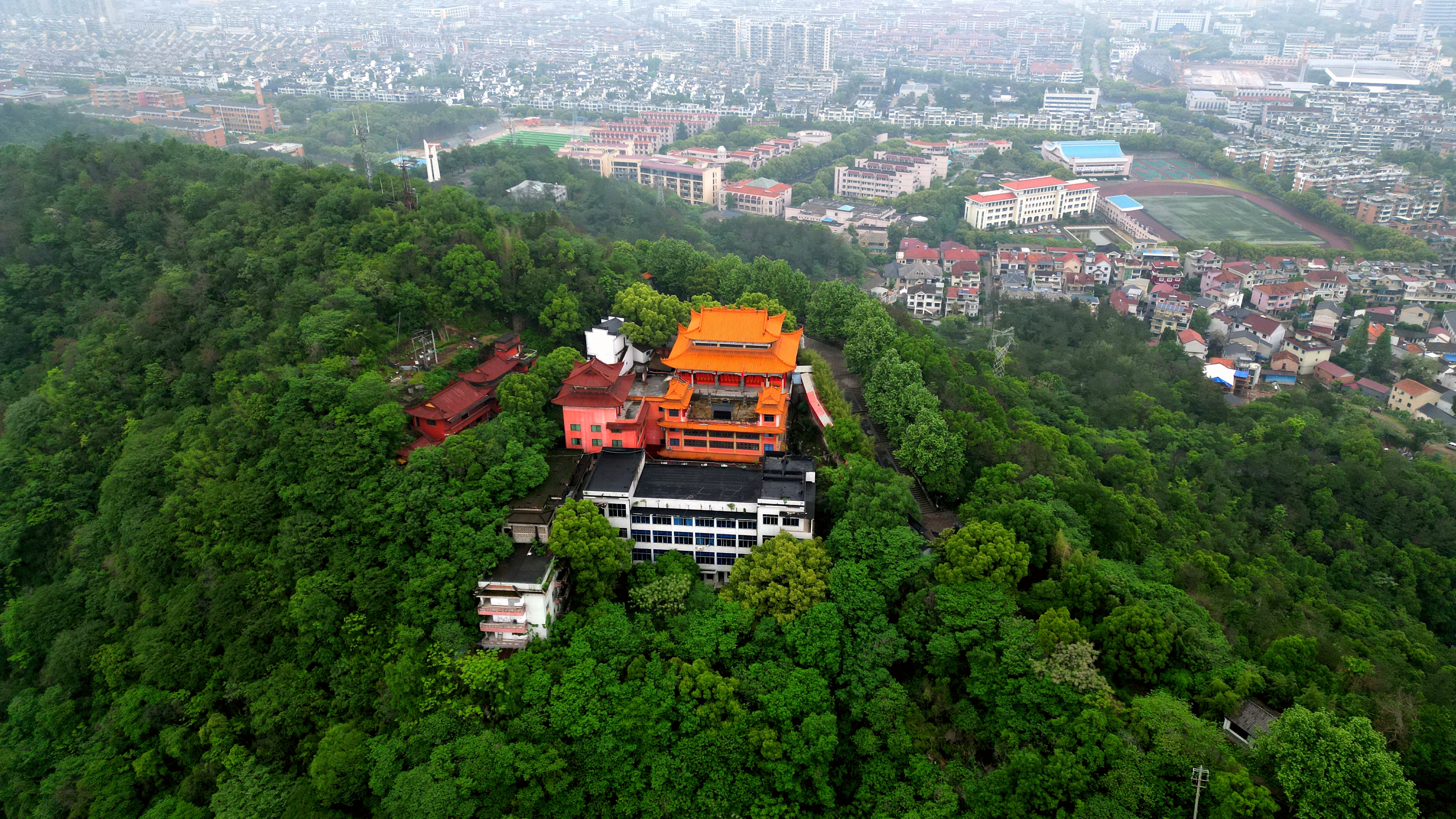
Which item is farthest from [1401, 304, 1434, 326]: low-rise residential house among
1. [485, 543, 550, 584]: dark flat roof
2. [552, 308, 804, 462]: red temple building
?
[485, 543, 550, 584]: dark flat roof

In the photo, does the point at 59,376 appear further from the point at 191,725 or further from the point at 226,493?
the point at 191,725

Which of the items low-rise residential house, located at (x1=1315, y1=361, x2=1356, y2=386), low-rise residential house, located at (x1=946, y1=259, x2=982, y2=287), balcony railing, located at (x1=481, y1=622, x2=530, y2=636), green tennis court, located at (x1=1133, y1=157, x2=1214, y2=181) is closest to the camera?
balcony railing, located at (x1=481, y1=622, x2=530, y2=636)

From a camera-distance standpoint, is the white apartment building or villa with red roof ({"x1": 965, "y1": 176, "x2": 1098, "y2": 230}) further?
the white apartment building

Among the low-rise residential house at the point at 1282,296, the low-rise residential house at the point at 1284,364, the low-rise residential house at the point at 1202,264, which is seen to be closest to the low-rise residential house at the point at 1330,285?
the low-rise residential house at the point at 1282,296

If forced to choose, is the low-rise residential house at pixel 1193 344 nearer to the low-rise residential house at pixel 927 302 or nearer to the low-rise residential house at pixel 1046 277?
the low-rise residential house at pixel 1046 277

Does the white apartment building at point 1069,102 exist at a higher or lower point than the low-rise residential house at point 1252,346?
higher

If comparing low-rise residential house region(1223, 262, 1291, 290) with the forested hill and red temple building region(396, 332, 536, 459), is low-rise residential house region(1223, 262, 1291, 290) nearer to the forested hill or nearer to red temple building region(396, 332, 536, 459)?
the forested hill
